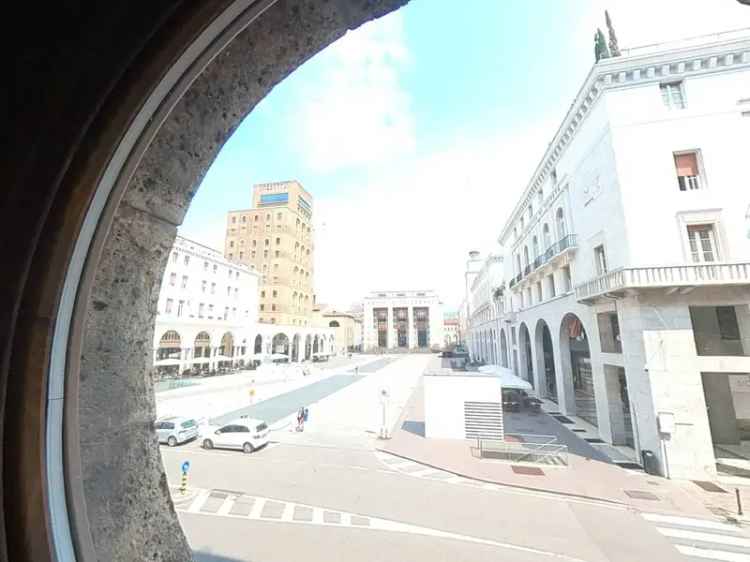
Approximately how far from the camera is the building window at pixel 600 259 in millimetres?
14348

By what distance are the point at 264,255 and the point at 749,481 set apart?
5353 centimetres

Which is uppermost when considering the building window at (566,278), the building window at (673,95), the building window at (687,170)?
the building window at (673,95)

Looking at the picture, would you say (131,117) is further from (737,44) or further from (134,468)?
(737,44)

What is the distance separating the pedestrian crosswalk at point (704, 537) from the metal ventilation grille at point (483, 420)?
6.08 metres

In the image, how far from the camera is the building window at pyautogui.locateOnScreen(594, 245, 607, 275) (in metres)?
14.3

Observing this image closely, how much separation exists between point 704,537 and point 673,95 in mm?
14552

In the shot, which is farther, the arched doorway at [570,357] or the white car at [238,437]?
the arched doorway at [570,357]

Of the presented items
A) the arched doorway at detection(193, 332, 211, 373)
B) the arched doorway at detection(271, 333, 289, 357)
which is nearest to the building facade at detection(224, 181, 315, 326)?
the arched doorway at detection(271, 333, 289, 357)

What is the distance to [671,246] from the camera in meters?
11.8

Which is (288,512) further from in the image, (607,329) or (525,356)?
(525,356)

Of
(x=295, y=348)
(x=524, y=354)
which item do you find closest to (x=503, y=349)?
(x=524, y=354)

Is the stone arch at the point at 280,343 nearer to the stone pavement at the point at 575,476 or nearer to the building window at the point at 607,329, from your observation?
the stone pavement at the point at 575,476

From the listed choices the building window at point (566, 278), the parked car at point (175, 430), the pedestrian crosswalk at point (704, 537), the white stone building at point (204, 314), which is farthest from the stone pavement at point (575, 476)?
the white stone building at point (204, 314)

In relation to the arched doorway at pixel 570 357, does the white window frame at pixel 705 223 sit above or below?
above
